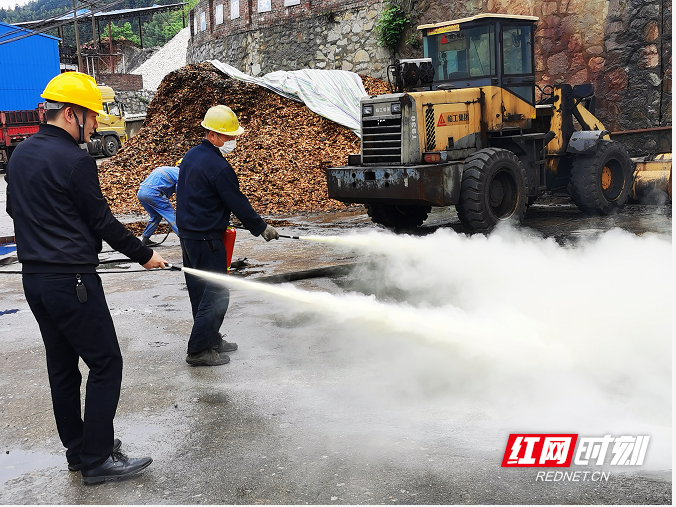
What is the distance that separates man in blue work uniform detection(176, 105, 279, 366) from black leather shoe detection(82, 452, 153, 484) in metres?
1.73

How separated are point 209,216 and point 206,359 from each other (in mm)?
1104

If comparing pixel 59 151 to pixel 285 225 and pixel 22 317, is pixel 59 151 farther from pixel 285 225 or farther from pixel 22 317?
pixel 285 225

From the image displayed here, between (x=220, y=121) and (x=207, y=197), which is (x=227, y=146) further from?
(x=207, y=197)

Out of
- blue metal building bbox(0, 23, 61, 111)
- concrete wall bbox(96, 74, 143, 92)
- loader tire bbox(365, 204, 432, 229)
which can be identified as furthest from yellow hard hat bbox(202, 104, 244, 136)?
concrete wall bbox(96, 74, 143, 92)

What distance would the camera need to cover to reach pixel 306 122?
59.8ft

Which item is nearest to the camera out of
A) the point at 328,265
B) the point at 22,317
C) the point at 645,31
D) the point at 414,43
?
the point at 22,317

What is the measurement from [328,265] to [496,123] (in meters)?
3.95

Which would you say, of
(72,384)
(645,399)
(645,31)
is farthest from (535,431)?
(645,31)

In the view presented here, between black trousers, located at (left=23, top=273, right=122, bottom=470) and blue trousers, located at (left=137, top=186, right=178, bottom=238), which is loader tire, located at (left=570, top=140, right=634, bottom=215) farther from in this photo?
black trousers, located at (left=23, top=273, right=122, bottom=470)

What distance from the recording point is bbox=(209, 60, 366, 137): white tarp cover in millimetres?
18797

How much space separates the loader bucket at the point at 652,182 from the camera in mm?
12758

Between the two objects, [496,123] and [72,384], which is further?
[496,123]

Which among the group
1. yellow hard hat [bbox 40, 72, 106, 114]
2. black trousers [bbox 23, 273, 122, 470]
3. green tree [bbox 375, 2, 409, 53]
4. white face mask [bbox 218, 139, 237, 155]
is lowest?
black trousers [bbox 23, 273, 122, 470]

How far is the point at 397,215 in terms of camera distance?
11.9 metres
